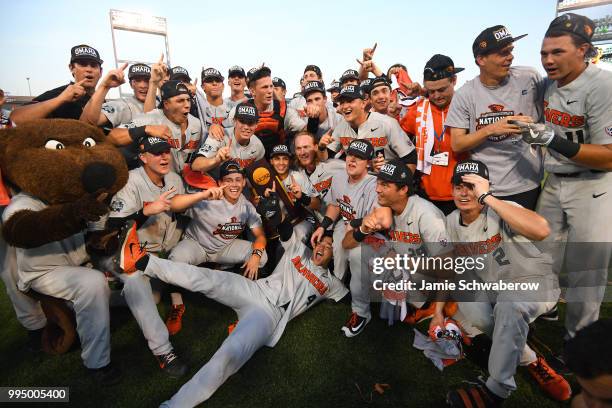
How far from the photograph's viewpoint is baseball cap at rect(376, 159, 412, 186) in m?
3.49

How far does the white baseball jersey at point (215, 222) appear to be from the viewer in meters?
4.43

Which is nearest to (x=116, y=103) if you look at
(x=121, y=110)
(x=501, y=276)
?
(x=121, y=110)

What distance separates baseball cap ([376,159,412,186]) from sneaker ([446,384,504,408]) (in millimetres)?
1945

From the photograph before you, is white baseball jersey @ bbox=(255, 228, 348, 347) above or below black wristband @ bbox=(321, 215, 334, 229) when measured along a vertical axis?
below

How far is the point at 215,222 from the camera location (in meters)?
4.43

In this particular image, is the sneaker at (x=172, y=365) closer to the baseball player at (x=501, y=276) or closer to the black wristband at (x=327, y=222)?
the black wristband at (x=327, y=222)

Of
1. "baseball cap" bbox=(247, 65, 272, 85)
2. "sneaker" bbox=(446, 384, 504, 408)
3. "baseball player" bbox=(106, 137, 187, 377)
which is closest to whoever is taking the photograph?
"sneaker" bbox=(446, 384, 504, 408)

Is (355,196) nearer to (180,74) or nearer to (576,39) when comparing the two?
(576,39)

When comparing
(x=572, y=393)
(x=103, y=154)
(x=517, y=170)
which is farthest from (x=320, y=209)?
(x=572, y=393)

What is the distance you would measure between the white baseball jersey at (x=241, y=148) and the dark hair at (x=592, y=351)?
13.7 feet

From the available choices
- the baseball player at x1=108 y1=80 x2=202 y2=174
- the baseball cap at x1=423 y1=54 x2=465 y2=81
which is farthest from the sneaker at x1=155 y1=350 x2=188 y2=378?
the baseball cap at x1=423 y1=54 x2=465 y2=81

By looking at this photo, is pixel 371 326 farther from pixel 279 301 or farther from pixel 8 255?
pixel 8 255

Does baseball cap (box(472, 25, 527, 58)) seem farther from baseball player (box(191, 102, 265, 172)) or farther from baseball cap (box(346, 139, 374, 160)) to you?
baseball player (box(191, 102, 265, 172))

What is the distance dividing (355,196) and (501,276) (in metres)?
1.85
